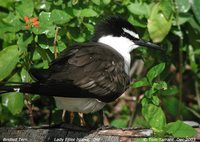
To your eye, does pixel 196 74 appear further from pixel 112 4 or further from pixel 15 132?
pixel 15 132

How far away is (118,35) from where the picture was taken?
5332 mm

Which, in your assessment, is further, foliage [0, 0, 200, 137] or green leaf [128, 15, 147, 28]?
green leaf [128, 15, 147, 28]

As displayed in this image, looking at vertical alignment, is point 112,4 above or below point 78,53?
above

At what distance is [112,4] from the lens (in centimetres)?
552

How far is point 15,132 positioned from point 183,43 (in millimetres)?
2177

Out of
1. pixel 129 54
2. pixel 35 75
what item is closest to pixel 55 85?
pixel 35 75

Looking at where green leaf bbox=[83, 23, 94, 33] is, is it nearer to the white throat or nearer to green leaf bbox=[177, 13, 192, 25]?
the white throat

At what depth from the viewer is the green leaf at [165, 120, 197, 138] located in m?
3.90

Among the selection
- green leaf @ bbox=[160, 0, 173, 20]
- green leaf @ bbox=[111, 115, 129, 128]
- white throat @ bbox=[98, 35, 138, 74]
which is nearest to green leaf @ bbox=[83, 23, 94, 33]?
white throat @ bbox=[98, 35, 138, 74]

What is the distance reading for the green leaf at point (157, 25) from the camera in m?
5.28

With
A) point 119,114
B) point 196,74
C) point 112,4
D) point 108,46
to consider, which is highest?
point 112,4

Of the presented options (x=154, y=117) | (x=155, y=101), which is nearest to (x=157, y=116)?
(x=154, y=117)

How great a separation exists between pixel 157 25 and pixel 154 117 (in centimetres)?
138

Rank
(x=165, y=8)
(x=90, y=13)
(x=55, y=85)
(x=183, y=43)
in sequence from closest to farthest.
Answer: (x=55, y=85)
(x=90, y=13)
(x=165, y=8)
(x=183, y=43)
